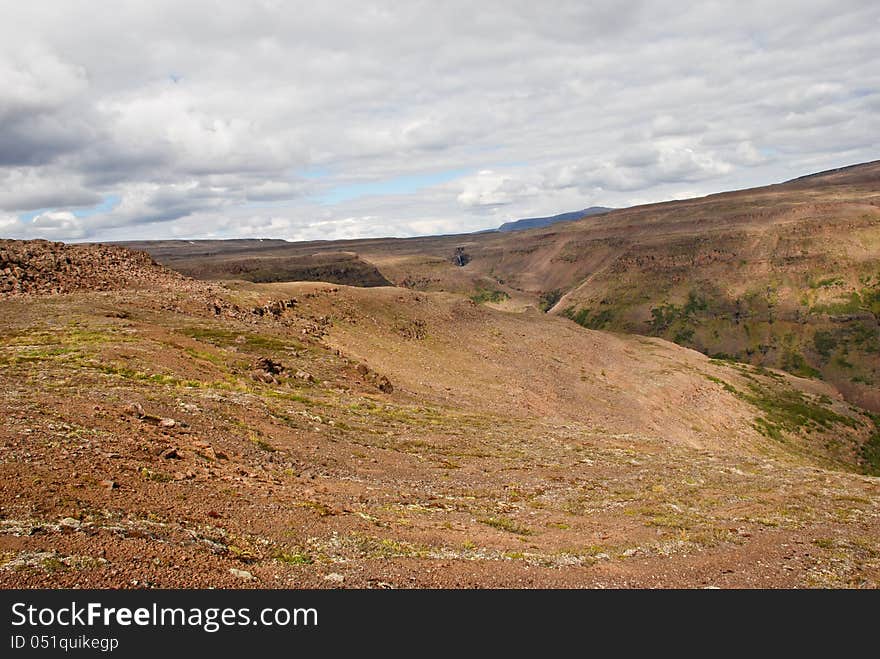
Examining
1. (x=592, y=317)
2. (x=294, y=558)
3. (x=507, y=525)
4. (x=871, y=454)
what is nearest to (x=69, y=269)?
(x=294, y=558)

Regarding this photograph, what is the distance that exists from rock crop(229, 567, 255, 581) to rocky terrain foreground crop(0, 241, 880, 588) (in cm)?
4

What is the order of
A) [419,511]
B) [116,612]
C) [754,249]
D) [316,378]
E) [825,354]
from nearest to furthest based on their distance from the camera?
[116,612] → [419,511] → [316,378] → [825,354] → [754,249]

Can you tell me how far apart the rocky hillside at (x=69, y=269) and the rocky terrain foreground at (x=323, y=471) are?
0.96ft

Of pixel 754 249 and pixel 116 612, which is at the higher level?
pixel 754 249

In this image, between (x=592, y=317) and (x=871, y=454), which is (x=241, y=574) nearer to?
(x=871, y=454)

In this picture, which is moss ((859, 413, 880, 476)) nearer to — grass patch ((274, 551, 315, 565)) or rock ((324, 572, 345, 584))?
rock ((324, 572, 345, 584))

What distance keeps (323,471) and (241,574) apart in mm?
10567

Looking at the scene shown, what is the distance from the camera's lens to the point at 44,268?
50188mm

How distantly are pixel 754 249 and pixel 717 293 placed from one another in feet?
88.0

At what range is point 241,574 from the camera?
12.0 meters

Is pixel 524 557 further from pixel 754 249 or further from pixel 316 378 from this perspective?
pixel 754 249

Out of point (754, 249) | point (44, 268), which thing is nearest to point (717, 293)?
point (754, 249)

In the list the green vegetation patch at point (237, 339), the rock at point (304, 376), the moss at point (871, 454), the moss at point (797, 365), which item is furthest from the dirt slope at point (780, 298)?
the green vegetation patch at point (237, 339)

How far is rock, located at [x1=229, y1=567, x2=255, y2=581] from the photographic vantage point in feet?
39.1
